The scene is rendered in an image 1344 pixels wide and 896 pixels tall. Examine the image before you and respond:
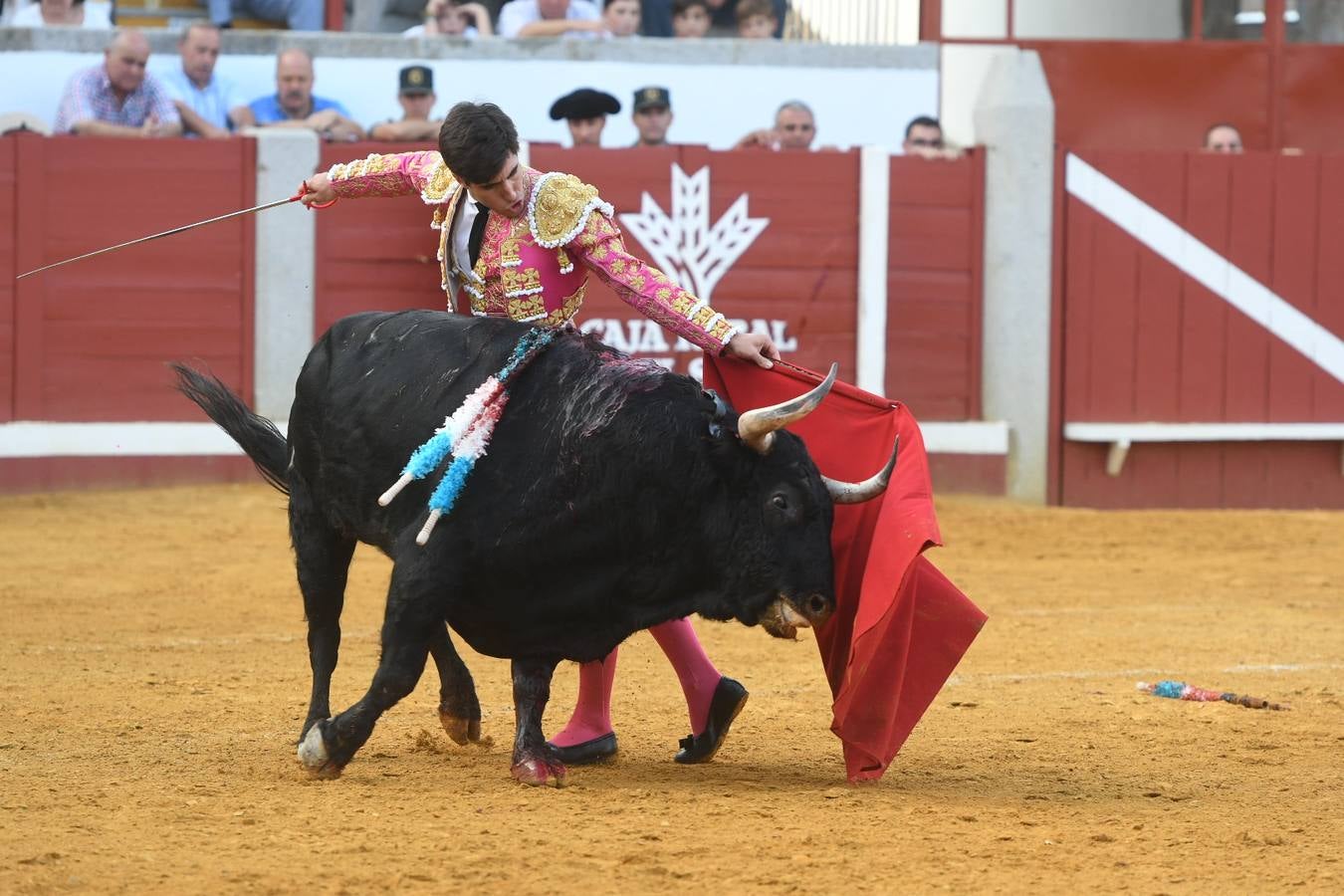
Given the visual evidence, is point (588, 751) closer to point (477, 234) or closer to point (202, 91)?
point (477, 234)

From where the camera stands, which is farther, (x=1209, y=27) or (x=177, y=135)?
(x=1209, y=27)

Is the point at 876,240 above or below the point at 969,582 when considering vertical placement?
above

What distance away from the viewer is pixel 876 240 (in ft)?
29.6

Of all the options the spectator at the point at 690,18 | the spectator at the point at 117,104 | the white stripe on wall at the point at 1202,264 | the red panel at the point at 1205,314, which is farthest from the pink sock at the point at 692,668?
the spectator at the point at 690,18

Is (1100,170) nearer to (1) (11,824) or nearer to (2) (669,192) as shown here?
(2) (669,192)

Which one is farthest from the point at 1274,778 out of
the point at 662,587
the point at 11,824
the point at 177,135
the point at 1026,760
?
the point at 177,135

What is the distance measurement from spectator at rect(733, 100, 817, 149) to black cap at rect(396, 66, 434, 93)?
150 cm

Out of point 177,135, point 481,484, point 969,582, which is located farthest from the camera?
point 177,135

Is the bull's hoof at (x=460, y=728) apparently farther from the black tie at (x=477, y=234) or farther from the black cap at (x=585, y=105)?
the black cap at (x=585, y=105)

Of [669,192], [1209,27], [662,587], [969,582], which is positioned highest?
[1209,27]

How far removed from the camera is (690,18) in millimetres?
10039

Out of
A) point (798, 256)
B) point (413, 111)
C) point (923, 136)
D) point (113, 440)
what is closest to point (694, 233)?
point (798, 256)

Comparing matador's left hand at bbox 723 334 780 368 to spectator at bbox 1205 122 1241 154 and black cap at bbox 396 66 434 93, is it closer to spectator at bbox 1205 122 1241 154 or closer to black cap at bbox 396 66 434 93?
black cap at bbox 396 66 434 93

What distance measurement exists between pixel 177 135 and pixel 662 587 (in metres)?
5.62
